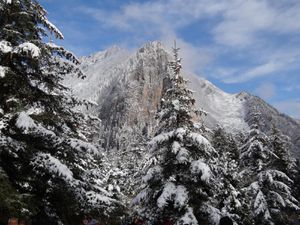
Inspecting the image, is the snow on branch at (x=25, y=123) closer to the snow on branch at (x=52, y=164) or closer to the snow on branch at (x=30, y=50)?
the snow on branch at (x=52, y=164)

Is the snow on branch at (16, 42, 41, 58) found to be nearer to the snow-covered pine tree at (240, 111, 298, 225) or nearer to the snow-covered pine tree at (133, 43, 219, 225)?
the snow-covered pine tree at (133, 43, 219, 225)

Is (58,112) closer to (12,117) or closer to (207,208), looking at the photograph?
(12,117)

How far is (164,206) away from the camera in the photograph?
1689cm

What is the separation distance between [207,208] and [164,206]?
5.81ft

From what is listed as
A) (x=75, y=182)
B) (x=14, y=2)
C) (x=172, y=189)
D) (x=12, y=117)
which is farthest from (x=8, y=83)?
(x=172, y=189)

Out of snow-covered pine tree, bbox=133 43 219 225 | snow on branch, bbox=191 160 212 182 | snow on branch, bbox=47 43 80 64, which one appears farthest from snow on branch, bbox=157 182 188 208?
snow on branch, bbox=47 43 80 64

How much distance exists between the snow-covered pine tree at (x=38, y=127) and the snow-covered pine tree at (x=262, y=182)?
16.2 metres

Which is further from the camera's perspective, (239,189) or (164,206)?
(239,189)

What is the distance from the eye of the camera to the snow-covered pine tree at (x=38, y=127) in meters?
10.2

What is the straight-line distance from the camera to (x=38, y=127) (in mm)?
10281

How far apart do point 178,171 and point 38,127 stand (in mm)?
8921

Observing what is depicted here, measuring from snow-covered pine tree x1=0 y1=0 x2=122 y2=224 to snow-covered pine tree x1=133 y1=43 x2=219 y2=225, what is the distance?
5.65m

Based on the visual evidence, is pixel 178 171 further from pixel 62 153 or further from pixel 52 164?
pixel 52 164

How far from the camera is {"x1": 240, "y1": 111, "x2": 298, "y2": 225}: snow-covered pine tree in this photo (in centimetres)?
2539
